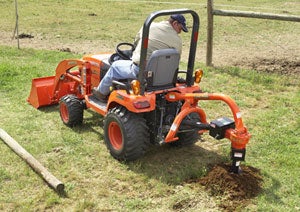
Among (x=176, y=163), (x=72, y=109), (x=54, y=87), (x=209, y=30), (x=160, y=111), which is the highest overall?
(x=209, y=30)

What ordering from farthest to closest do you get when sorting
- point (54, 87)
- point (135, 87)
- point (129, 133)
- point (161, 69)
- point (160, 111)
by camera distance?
point (54, 87)
point (160, 111)
point (161, 69)
point (129, 133)
point (135, 87)

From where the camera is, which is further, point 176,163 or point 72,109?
point 72,109

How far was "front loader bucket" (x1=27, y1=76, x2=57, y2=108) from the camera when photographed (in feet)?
22.6

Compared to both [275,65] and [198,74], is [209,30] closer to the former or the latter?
[275,65]

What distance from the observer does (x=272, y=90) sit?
8055mm

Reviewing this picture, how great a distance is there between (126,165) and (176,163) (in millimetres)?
612

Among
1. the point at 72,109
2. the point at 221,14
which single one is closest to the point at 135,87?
the point at 72,109

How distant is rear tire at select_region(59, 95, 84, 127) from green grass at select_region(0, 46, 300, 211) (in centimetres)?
13

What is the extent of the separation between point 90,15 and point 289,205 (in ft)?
42.1

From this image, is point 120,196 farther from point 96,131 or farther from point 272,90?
point 272,90

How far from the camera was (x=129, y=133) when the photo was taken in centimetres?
484

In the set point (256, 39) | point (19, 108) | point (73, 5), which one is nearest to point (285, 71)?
point (256, 39)

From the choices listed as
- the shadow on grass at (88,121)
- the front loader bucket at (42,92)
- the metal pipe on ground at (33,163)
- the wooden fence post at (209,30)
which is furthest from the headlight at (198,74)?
the wooden fence post at (209,30)

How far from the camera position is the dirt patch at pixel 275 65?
30.5 feet
